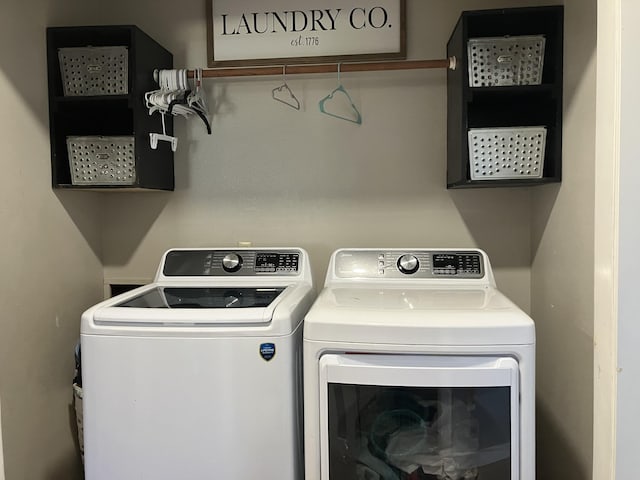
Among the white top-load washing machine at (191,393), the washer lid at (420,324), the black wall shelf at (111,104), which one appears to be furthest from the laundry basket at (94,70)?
the washer lid at (420,324)

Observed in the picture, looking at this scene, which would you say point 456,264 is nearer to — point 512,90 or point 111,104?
point 512,90

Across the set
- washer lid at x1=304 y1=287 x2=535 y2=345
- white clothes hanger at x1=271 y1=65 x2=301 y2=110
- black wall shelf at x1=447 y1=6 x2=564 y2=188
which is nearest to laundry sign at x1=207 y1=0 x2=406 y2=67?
white clothes hanger at x1=271 y1=65 x2=301 y2=110

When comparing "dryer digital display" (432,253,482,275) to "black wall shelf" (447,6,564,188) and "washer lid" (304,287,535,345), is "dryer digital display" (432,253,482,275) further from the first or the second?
"washer lid" (304,287,535,345)

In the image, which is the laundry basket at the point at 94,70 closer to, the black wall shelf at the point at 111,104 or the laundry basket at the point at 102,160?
the black wall shelf at the point at 111,104

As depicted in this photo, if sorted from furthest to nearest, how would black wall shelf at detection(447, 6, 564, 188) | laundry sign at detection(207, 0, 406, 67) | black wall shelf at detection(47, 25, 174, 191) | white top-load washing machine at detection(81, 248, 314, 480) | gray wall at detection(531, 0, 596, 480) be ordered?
laundry sign at detection(207, 0, 406, 67), black wall shelf at detection(47, 25, 174, 191), black wall shelf at detection(447, 6, 564, 188), gray wall at detection(531, 0, 596, 480), white top-load washing machine at detection(81, 248, 314, 480)

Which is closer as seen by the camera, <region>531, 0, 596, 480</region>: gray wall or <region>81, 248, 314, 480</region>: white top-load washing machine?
<region>81, 248, 314, 480</region>: white top-load washing machine

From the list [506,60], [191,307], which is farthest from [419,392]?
[506,60]

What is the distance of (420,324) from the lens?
57.1 inches

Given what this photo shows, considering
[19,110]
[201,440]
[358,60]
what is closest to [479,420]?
[201,440]

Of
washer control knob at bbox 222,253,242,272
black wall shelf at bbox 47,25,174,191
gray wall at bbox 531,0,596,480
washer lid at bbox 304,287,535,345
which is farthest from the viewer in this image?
washer control knob at bbox 222,253,242,272

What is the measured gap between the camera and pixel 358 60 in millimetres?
2260

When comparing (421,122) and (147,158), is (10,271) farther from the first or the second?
(421,122)

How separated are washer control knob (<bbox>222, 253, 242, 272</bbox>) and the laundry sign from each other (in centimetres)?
83

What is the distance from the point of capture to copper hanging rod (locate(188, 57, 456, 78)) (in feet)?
6.97
